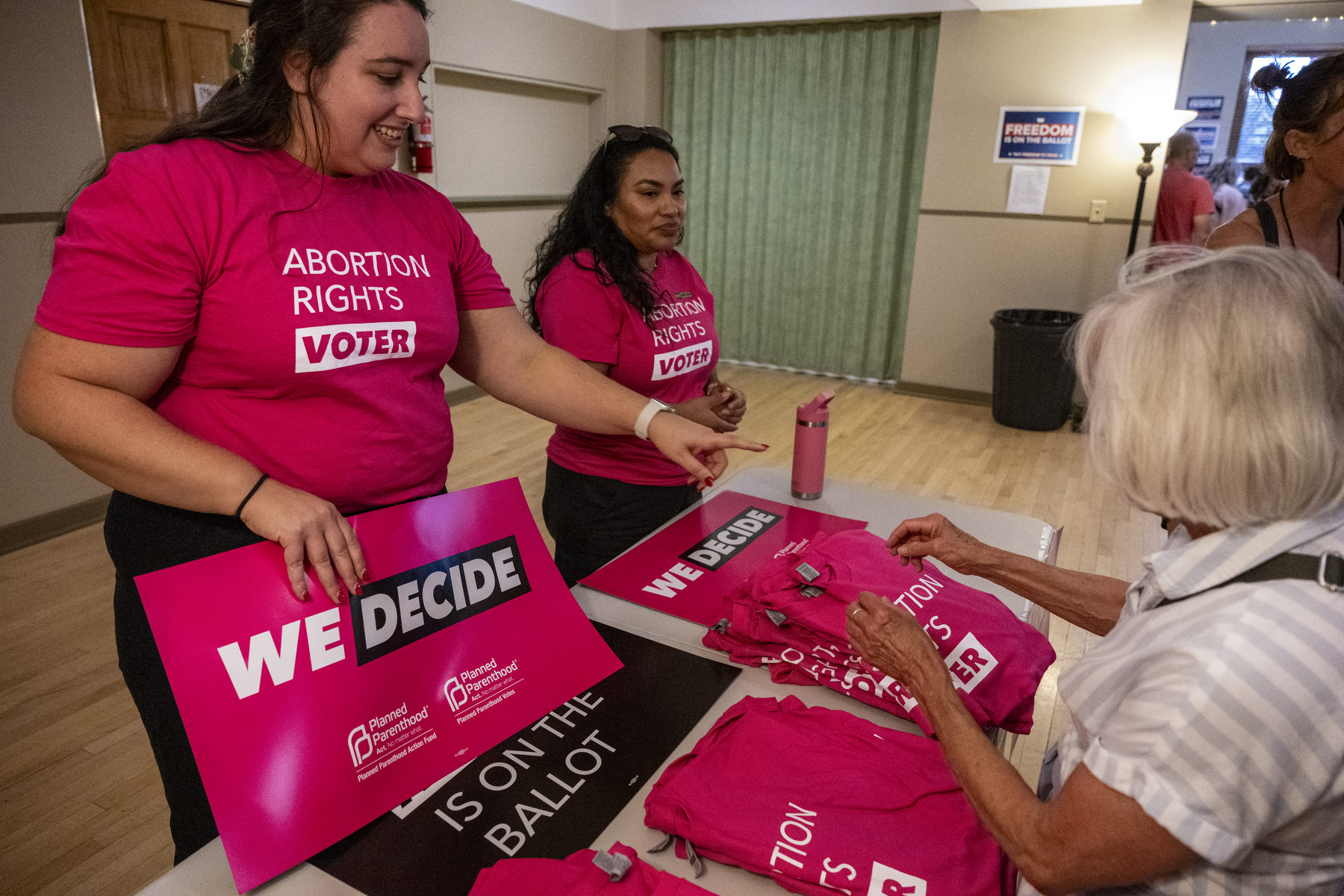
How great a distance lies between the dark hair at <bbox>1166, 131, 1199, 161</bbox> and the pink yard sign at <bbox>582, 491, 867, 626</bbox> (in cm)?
478

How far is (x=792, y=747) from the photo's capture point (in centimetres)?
98

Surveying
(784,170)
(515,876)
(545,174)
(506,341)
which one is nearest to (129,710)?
(506,341)

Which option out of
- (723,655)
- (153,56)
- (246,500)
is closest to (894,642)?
(723,655)

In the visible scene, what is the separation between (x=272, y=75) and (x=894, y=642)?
42.9 inches

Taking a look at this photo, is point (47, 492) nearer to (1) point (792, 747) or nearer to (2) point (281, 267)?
(2) point (281, 267)

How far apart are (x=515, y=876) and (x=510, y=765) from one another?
243 millimetres

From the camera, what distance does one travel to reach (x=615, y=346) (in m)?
1.87

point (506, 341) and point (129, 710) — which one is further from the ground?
point (506, 341)

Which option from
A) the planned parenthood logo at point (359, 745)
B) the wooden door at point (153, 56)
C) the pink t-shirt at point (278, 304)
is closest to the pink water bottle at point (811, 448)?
the pink t-shirt at point (278, 304)

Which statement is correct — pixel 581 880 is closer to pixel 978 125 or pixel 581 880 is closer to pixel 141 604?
pixel 141 604

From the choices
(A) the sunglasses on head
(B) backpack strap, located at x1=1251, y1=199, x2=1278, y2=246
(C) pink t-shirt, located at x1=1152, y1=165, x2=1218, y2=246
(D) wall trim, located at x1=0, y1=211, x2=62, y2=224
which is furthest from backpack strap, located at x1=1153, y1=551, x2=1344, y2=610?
Result: (C) pink t-shirt, located at x1=1152, y1=165, x2=1218, y2=246

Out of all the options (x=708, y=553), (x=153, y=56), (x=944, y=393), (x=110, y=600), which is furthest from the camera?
(x=944, y=393)

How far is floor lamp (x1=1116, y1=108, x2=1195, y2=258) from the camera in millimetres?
4699

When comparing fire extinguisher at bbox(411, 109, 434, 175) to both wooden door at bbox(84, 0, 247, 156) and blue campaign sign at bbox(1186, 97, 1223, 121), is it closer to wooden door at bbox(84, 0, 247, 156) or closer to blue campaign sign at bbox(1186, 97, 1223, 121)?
wooden door at bbox(84, 0, 247, 156)
